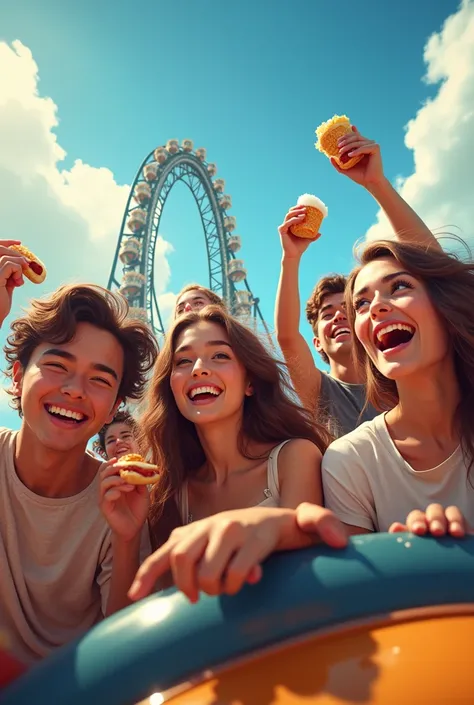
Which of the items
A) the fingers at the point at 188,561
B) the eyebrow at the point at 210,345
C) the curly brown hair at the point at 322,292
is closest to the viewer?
the fingers at the point at 188,561

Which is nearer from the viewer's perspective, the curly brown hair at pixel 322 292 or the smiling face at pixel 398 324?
the smiling face at pixel 398 324

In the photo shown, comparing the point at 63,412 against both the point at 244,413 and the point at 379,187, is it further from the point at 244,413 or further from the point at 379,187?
the point at 379,187

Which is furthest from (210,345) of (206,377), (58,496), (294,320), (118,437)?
(118,437)

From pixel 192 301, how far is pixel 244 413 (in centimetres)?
95

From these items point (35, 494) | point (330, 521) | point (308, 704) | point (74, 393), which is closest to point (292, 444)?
point (74, 393)

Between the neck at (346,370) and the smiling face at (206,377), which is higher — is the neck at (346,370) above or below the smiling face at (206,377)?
above

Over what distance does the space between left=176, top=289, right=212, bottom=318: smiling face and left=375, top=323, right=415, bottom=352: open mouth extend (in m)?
1.44

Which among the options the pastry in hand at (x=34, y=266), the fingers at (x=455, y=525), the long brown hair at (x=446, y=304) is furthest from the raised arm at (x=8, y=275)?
the fingers at (x=455, y=525)

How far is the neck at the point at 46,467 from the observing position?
2.09 meters

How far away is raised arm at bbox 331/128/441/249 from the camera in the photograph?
9.12 feet

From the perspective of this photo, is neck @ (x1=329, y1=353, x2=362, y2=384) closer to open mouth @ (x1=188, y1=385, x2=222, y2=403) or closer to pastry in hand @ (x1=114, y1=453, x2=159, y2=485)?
open mouth @ (x1=188, y1=385, x2=222, y2=403)

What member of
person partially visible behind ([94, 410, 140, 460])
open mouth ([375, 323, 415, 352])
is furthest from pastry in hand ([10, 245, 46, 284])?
person partially visible behind ([94, 410, 140, 460])

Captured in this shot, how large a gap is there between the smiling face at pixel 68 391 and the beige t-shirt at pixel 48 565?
0.24m

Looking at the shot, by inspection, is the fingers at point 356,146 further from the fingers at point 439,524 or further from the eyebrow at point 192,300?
the fingers at point 439,524
